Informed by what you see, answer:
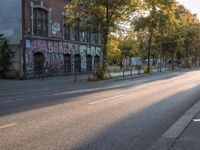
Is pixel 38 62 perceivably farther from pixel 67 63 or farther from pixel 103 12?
pixel 103 12

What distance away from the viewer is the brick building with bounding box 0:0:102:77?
124ft

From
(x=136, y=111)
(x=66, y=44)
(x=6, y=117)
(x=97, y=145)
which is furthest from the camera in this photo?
(x=66, y=44)

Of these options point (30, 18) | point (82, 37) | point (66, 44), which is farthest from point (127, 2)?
point (82, 37)

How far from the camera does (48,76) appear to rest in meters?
41.2

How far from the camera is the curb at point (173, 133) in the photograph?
24.8 feet

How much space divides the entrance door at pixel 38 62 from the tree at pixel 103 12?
5.76 m

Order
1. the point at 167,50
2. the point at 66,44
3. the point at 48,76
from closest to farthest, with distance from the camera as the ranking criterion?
the point at 48,76 < the point at 66,44 < the point at 167,50

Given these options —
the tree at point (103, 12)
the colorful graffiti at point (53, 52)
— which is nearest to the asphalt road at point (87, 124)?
the tree at point (103, 12)

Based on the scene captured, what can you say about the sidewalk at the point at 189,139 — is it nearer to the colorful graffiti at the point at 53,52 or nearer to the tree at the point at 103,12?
the tree at the point at 103,12

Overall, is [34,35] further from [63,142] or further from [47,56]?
[63,142]

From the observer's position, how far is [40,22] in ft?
134

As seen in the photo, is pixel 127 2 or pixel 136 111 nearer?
pixel 136 111

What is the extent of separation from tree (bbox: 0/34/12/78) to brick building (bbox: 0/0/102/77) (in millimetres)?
587

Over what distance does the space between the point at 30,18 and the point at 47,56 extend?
15.9 feet
